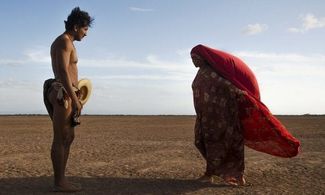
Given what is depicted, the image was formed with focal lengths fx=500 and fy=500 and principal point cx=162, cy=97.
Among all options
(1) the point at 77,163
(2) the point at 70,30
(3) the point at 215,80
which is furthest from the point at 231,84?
(1) the point at 77,163

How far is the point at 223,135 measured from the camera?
6980mm

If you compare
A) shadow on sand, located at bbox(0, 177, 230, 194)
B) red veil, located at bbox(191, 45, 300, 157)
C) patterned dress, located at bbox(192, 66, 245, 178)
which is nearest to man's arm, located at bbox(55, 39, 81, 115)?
shadow on sand, located at bbox(0, 177, 230, 194)

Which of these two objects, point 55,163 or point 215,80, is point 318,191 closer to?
point 215,80

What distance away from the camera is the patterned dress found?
22.8 feet

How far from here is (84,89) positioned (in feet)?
21.3

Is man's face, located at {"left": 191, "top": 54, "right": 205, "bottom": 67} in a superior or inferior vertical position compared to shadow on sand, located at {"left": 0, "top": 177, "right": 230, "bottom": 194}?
superior

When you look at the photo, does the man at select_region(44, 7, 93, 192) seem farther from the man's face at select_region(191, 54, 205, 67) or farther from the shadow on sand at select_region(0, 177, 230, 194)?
the man's face at select_region(191, 54, 205, 67)

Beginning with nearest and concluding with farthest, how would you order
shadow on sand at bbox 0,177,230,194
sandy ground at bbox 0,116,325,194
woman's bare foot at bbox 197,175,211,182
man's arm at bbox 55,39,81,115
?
man's arm at bbox 55,39,81,115
shadow on sand at bbox 0,177,230,194
sandy ground at bbox 0,116,325,194
woman's bare foot at bbox 197,175,211,182

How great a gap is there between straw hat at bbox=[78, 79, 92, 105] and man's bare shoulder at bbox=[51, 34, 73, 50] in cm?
59

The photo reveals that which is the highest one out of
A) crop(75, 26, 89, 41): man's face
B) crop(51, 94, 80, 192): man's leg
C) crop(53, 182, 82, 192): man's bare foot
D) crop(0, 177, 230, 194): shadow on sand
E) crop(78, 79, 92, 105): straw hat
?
crop(75, 26, 89, 41): man's face

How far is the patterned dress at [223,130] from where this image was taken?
6961 millimetres

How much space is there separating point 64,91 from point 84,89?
558 mm

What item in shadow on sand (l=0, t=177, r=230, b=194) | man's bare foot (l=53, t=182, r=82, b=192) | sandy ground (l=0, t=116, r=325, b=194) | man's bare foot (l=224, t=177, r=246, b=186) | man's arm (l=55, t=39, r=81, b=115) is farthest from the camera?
man's bare foot (l=224, t=177, r=246, b=186)

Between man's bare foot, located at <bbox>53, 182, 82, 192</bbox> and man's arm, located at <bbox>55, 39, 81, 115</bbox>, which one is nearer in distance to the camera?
man's arm, located at <bbox>55, 39, 81, 115</bbox>
